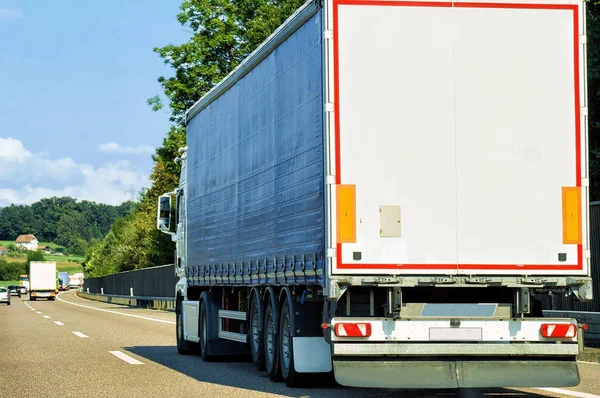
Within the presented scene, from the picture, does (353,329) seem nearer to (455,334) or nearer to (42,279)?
(455,334)

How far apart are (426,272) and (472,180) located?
0.92 m

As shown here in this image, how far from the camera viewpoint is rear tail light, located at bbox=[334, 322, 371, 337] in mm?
9578

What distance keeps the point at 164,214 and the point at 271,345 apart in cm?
740

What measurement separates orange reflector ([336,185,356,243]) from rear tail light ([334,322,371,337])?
0.74 meters

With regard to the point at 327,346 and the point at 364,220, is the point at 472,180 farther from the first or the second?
the point at 327,346

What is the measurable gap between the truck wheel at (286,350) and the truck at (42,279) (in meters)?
76.0

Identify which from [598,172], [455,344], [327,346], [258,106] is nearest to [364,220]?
[455,344]

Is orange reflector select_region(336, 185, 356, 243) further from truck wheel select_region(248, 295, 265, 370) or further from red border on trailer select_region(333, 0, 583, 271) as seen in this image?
truck wheel select_region(248, 295, 265, 370)

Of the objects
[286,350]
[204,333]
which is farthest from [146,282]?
[286,350]

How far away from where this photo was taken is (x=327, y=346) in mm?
11375

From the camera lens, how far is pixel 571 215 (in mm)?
9805

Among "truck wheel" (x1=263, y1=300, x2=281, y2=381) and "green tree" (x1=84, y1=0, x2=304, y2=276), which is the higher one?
"green tree" (x1=84, y1=0, x2=304, y2=276)

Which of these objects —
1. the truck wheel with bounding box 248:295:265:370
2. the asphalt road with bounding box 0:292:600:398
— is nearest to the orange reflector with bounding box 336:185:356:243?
the asphalt road with bounding box 0:292:600:398

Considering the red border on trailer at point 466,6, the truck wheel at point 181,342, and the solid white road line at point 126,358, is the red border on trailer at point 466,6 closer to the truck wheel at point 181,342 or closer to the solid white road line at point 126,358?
the solid white road line at point 126,358
